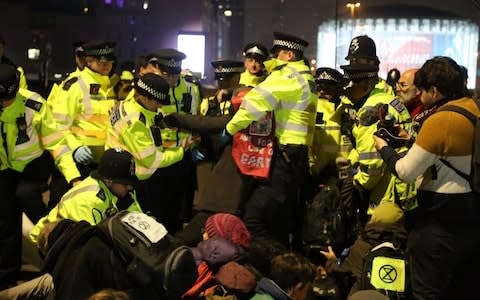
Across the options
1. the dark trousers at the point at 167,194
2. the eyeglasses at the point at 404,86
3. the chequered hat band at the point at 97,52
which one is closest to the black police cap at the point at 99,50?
the chequered hat band at the point at 97,52

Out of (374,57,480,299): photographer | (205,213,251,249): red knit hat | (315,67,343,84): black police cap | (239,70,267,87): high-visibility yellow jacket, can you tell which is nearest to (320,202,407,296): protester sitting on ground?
(374,57,480,299): photographer

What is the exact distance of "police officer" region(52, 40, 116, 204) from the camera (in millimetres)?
6070

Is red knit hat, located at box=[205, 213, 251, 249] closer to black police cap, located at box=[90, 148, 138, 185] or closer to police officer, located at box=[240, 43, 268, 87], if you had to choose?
black police cap, located at box=[90, 148, 138, 185]

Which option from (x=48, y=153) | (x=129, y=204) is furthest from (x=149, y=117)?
(x=129, y=204)

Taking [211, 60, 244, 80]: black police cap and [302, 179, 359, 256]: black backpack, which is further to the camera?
[211, 60, 244, 80]: black police cap

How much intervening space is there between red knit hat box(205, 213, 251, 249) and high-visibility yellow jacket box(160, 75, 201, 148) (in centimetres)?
157

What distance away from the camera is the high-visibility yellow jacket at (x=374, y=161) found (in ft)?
16.4

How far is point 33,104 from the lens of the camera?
17.6ft

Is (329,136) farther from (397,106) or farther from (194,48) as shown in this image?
(194,48)

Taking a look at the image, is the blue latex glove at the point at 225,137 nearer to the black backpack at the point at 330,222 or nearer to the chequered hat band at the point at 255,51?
the black backpack at the point at 330,222

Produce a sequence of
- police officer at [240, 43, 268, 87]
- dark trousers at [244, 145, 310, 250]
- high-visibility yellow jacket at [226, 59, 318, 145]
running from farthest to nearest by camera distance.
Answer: police officer at [240, 43, 268, 87] → dark trousers at [244, 145, 310, 250] → high-visibility yellow jacket at [226, 59, 318, 145]

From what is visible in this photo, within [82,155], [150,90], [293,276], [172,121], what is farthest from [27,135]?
[293,276]

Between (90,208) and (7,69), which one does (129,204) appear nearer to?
(90,208)

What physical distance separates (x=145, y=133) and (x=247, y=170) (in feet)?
2.60
